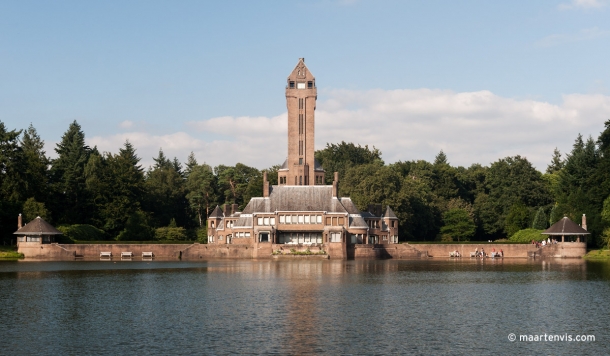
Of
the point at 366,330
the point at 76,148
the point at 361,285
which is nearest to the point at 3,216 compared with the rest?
the point at 76,148

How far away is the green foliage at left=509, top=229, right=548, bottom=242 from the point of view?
105875 mm

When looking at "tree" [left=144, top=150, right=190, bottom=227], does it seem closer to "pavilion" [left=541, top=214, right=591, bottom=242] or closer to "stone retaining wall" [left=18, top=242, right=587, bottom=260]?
"stone retaining wall" [left=18, top=242, right=587, bottom=260]

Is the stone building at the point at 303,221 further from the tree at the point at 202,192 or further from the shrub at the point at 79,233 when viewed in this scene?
the tree at the point at 202,192

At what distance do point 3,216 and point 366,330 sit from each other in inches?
2995

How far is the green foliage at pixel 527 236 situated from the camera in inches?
4168

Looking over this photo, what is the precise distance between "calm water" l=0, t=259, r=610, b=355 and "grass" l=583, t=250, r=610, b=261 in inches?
1138

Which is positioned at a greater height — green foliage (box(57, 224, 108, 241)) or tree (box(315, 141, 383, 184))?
tree (box(315, 141, 383, 184))

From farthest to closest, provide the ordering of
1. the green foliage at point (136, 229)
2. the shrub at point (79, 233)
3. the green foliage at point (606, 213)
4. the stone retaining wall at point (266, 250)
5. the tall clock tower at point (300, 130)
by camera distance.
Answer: the tall clock tower at point (300, 130)
the green foliage at point (136, 229)
the shrub at point (79, 233)
the stone retaining wall at point (266, 250)
the green foliage at point (606, 213)

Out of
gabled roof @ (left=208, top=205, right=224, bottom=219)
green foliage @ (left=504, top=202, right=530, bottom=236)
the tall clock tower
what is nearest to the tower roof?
the tall clock tower

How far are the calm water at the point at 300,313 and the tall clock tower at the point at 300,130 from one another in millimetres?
56592

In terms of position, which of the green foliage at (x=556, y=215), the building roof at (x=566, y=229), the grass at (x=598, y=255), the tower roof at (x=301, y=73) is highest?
the tower roof at (x=301, y=73)

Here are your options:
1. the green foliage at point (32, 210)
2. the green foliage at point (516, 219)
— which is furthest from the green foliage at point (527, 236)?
the green foliage at point (32, 210)

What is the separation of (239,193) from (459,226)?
44.7 metres

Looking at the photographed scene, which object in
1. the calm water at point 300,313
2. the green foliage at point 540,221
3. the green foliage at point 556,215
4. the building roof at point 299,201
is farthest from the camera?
the green foliage at point 540,221
